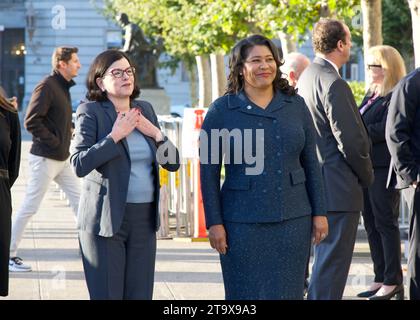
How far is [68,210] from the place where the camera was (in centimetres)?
1573

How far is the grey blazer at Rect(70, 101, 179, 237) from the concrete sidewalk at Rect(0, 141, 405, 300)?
246cm

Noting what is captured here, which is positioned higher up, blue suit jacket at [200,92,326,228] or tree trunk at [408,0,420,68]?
tree trunk at [408,0,420,68]

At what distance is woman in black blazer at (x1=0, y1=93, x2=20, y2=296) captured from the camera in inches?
268

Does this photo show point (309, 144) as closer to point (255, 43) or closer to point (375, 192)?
point (255, 43)

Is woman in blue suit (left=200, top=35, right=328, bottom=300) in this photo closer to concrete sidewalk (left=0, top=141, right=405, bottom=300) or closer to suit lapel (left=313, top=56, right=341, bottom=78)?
suit lapel (left=313, top=56, right=341, bottom=78)

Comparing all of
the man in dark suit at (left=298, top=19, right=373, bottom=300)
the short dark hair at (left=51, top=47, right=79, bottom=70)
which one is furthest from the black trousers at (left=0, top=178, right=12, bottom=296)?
the short dark hair at (left=51, top=47, right=79, bottom=70)

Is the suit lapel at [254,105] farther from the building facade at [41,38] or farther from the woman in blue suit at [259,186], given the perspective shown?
the building facade at [41,38]

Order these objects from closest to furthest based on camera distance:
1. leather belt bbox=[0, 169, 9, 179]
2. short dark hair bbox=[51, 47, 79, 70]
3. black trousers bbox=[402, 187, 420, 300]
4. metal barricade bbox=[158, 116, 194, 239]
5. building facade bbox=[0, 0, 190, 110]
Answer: black trousers bbox=[402, 187, 420, 300]
leather belt bbox=[0, 169, 9, 179]
short dark hair bbox=[51, 47, 79, 70]
metal barricade bbox=[158, 116, 194, 239]
building facade bbox=[0, 0, 190, 110]

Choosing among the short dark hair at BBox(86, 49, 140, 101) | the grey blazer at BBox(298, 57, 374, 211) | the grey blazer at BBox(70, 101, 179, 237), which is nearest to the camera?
the grey blazer at BBox(70, 101, 179, 237)

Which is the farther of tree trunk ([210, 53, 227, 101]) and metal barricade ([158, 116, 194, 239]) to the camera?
tree trunk ([210, 53, 227, 101])

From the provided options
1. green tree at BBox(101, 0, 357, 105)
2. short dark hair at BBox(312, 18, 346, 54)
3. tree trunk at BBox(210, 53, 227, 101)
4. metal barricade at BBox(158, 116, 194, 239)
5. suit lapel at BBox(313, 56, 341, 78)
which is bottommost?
metal barricade at BBox(158, 116, 194, 239)

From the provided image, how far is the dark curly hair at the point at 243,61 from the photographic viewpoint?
18.9ft
